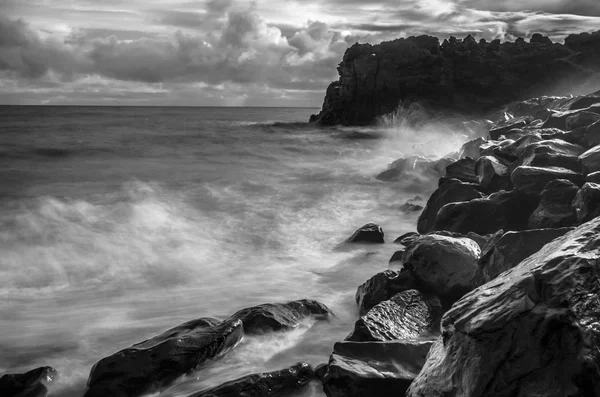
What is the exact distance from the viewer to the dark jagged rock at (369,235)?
902 centimetres

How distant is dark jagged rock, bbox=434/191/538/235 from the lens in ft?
23.9

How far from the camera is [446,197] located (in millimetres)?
8992

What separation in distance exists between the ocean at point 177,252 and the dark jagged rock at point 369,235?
9.4 inches

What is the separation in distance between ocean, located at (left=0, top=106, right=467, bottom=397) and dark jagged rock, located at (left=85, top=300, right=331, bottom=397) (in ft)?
0.40

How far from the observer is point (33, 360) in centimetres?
529

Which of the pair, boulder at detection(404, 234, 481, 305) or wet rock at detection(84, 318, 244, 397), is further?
boulder at detection(404, 234, 481, 305)

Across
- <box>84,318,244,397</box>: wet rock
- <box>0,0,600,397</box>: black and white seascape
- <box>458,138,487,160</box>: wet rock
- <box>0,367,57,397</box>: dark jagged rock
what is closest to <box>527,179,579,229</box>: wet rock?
<box>0,0,600,397</box>: black and white seascape

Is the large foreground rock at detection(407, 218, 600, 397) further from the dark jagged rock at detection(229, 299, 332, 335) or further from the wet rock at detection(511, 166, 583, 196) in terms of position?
the wet rock at detection(511, 166, 583, 196)

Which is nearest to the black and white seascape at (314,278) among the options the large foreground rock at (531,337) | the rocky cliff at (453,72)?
the large foreground rock at (531,337)

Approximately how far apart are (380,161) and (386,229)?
11583 millimetres

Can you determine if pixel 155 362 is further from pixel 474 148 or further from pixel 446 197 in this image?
pixel 474 148

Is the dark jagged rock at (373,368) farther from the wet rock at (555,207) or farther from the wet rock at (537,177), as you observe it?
the wet rock at (537,177)

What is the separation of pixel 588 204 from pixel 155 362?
4605 millimetres

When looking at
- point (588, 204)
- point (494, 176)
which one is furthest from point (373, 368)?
point (494, 176)
